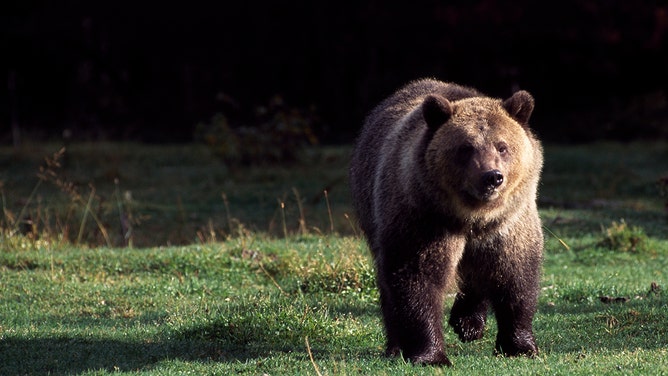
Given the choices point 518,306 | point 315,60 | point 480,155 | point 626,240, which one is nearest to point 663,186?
point 626,240

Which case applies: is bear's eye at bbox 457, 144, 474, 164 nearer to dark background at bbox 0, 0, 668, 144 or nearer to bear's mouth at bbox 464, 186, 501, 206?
bear's mouth at bbox 464, 186, 501, 206

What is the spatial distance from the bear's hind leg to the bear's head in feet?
4.38

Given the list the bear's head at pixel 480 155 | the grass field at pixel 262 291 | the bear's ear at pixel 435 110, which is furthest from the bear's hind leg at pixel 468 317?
the bear's ear at pixel 435 110

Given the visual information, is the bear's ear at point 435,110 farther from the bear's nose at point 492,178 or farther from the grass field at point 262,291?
the grass field at point 262,291

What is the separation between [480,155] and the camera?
21.1 ft

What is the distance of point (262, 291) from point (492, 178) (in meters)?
3.85

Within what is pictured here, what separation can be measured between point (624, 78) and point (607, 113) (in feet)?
2.97

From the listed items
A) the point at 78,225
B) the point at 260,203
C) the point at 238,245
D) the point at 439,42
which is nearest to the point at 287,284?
the point at 238,245

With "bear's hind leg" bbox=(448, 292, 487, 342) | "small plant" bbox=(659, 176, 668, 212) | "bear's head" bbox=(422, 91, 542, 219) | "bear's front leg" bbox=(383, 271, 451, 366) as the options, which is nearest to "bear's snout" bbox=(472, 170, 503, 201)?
"bear's head" bbox=(422, 91, 542, 219)

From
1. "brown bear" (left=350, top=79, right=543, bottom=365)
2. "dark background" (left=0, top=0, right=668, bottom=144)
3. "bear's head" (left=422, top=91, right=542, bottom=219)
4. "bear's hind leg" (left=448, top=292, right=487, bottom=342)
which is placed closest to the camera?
"bear's head" (left=422, top=91, right=542, bottom=219)

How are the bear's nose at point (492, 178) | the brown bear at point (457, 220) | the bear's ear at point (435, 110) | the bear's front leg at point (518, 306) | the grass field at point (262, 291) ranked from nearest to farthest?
1. the bear's nose at point (492, 178)
2. the brown bear at point (457, 220)
3. the bear's ear at point (435, 110)
4. the bear's front leg at point (518, 306)
5. the grass field at point (262, 291)

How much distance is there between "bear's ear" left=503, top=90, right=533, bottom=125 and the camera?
22.5 ft

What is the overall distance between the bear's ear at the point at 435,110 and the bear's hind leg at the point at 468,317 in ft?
5.23

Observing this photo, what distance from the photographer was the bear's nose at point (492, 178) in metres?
6.30
